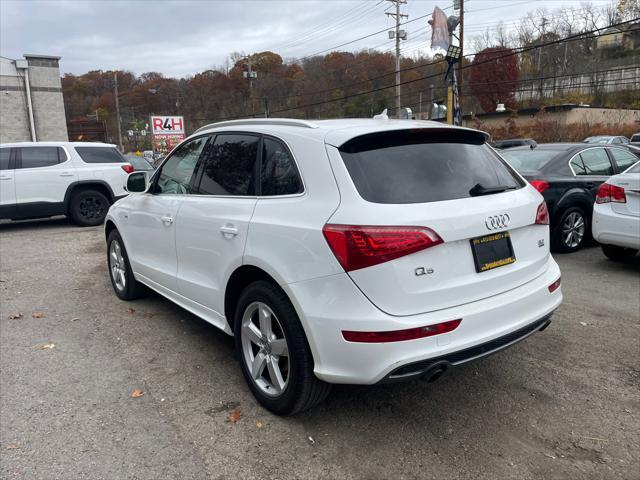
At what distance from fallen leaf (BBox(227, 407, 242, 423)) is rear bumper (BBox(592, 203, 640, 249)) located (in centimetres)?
515

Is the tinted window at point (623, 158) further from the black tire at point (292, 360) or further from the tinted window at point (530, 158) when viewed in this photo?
the black tire at point (292, 360)

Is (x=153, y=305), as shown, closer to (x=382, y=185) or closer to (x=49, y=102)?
(x=382, y=185)

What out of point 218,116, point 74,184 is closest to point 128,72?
point 218,116

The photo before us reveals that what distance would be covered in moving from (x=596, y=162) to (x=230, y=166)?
21.7 feet

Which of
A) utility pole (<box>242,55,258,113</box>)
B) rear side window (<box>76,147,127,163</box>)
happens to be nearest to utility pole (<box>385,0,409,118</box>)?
utility pole (<box>242,55,258,113</box>)

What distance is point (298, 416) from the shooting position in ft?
10.1

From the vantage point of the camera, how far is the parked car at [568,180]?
7.24m

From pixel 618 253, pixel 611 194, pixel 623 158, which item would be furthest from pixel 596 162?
pixel 611 194

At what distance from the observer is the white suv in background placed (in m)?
10.1

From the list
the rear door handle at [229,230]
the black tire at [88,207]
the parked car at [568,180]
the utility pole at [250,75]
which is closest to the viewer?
the rear door handle at [229,230]

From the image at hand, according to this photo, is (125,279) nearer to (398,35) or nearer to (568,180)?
(568,180)

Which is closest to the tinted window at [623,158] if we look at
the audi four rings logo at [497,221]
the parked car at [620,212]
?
the parked car at [620,212]

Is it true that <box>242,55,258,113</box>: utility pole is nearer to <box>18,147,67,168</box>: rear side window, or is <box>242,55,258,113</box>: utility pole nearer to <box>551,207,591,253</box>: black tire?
<box>18,147,67,168</box>: rear side window

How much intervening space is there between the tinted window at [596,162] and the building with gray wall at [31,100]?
26637 mm
